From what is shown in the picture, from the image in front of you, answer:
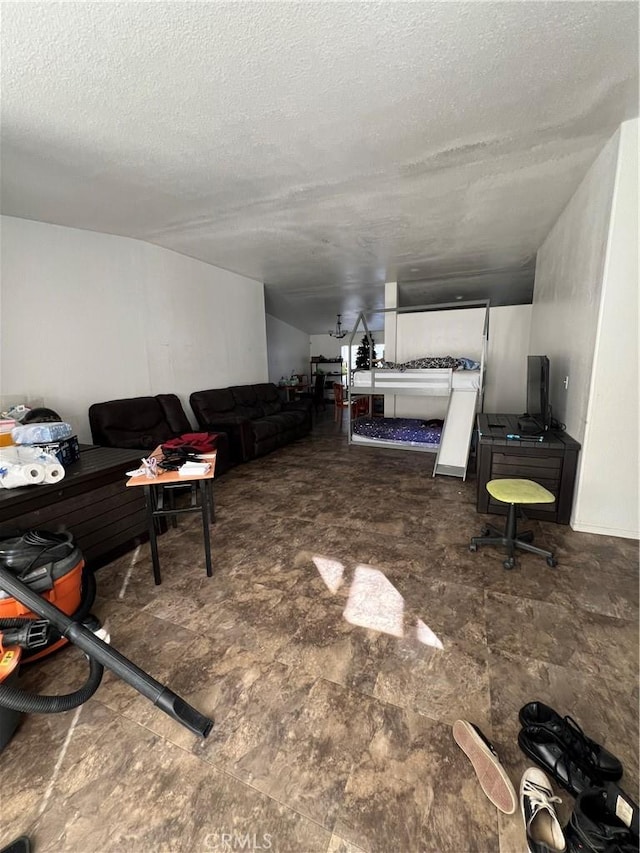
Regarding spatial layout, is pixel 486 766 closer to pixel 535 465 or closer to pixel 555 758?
pixel 555 758

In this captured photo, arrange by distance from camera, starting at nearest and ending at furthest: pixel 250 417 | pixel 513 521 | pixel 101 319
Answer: pixel 513 521 → pixel 101 319 → pixel 250 417

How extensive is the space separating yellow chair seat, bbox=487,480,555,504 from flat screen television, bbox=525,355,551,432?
0.95m

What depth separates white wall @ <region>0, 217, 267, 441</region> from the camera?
2.94 metres

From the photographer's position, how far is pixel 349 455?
15.6 feet

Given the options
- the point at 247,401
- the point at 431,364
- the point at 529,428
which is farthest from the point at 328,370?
the point at 529,428

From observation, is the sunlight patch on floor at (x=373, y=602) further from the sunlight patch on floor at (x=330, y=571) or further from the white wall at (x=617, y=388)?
the white wall at (x=617, y=388)

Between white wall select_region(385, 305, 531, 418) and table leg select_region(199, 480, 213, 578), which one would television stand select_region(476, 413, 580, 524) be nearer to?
table leg select_region(199, 480, 213, 578)

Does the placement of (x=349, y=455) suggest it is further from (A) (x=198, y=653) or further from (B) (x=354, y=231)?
(A) (x=198, y=653)

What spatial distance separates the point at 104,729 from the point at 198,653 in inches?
15.9

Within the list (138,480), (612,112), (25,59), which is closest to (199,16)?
(25,59)

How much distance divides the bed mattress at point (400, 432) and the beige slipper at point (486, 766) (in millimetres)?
3742

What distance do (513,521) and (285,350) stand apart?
8110 millimetres

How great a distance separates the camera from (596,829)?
0.88 meters

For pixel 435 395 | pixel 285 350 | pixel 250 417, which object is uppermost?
pixel 285 350
